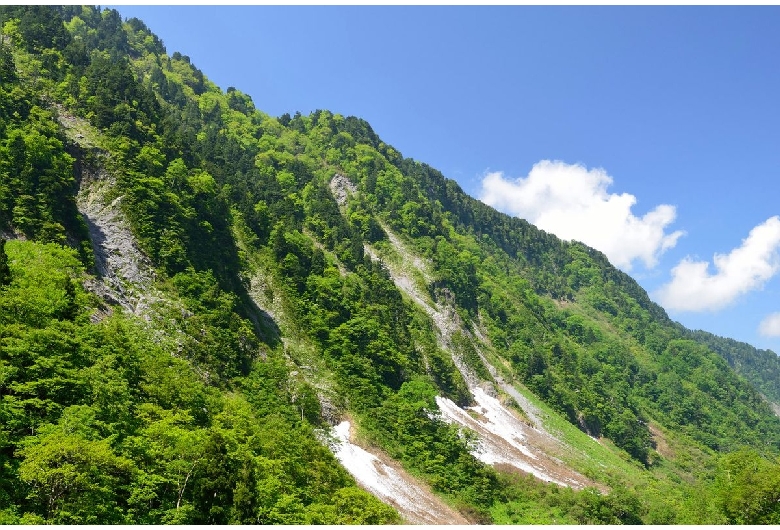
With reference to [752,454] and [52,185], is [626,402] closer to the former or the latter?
[752,454]

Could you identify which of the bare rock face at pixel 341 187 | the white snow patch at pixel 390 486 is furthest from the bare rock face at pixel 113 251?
the bare rock face at pixel 341 187

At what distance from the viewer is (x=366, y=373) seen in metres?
68.2

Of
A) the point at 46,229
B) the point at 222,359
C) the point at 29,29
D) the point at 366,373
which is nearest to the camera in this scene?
the point at 46,229

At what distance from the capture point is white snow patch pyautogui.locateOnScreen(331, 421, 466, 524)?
47.9 meters

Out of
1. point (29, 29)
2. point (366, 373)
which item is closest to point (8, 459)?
point (366, 373)

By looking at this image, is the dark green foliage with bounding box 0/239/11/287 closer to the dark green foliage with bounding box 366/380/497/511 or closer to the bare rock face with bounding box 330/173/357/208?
the dark green foliage with bounding box 366/380/497/511

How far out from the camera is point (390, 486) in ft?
168

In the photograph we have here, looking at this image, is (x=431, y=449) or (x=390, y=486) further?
(x=431, y=449)

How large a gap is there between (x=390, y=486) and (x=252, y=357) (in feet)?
74.3

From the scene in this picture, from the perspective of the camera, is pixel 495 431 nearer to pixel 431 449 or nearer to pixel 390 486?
pixel 431 449

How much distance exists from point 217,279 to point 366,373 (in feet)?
82.3

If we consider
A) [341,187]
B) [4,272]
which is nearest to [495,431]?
[4,272]

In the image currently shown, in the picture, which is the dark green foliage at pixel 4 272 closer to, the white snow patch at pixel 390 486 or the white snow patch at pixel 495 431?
the white snow patch at pixel 390 486

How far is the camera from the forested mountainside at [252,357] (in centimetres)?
2586
